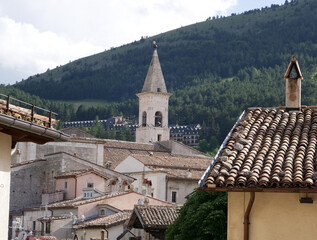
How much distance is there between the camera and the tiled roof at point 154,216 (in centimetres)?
4088

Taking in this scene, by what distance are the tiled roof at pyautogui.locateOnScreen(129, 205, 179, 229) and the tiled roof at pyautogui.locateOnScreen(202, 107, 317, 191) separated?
69.8ft

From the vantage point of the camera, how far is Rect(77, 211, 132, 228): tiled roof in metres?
46.4

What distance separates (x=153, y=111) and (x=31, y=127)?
94.2 metres

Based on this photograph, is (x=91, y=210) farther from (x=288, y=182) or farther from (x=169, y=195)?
(x=288, y=182)

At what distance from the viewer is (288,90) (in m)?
20.4

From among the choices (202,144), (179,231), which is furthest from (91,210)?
(202,144)

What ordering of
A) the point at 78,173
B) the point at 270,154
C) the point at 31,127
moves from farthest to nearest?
the point at 78,173
the point at 270,154
the point at 31,127

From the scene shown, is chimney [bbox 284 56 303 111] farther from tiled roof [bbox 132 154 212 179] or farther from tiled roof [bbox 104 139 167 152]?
tiled roof [bbox 104 139 167 152]

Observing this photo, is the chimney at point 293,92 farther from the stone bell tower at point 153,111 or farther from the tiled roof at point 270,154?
the stone bell tower at point 153,111

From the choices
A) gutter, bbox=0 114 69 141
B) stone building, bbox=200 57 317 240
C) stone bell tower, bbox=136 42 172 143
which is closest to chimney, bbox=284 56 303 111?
stone building, bbox=200 57 317 240

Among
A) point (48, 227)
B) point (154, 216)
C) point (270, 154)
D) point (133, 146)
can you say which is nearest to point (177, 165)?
point (133, 146)

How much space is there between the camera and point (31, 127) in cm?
1378

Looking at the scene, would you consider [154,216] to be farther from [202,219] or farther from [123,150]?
[123,150]

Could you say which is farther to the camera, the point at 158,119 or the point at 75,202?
the point at 158,119
